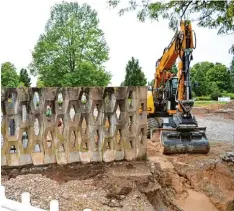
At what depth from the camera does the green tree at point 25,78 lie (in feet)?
6.10

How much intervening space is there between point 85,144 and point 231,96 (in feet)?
3.85

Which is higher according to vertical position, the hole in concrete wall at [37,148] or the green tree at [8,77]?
the green tree at [8,77]

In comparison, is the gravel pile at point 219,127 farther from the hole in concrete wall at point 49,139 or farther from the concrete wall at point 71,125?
the hole in concrete wall at point 49,139

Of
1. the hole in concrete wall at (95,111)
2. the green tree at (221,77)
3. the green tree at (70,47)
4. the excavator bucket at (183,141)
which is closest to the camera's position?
the green tree at (221,77)

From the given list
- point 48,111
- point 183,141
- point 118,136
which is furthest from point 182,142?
point 48,111

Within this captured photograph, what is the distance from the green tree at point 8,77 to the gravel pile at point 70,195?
1.76ft

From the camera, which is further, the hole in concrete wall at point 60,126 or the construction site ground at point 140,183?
the hole in concrete wall at point 60,126

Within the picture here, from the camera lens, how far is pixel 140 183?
7.23ft

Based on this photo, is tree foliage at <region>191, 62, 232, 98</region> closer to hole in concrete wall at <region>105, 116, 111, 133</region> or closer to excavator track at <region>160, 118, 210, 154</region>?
hole in concrete wall at <region>105, 116, 111, 133</region>

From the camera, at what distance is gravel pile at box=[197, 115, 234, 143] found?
2105 millimetres

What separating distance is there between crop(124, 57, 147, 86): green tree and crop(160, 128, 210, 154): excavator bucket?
110 cm

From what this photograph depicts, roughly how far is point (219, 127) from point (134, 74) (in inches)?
31.6

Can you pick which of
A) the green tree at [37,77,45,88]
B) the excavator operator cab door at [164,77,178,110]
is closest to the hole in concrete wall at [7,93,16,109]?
the green tree at [37,77,45,88]

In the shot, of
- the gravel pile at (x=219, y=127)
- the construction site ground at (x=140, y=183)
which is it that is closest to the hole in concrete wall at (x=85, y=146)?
the construction site ground at (x=140, y=183)
